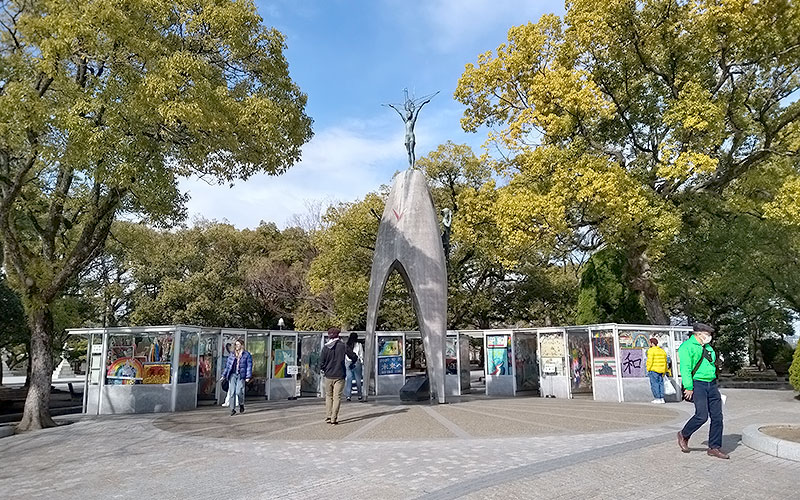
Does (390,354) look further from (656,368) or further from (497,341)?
(656,368)

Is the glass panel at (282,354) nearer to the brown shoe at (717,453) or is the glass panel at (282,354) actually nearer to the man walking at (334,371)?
the man walking at (334,371)

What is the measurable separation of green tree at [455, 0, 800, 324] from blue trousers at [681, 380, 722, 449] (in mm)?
8772

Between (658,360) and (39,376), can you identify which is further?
(658,360)

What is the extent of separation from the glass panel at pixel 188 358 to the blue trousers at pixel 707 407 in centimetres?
1104

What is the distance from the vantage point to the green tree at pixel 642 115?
15.0 m

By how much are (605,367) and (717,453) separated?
8.61 m

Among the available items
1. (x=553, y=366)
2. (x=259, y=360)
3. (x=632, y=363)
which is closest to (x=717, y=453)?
(x=632, y=363)

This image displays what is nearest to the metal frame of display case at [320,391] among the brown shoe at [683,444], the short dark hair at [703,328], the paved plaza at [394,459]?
the paved plaza at [394,459]

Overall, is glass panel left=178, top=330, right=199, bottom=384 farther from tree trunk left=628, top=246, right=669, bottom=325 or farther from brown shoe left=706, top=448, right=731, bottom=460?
tree trunk left=628, top=246, right=669, bottom=325

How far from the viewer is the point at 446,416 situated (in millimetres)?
11039

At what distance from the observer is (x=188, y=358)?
13438 millimetres

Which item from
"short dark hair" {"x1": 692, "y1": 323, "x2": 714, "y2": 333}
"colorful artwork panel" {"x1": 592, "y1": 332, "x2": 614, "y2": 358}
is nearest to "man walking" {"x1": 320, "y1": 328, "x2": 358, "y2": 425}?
"short dark hair" {"x1": 692, "y1": 323, "x2": 714, "y2": 333}

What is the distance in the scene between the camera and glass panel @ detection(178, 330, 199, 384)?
13.2 metres

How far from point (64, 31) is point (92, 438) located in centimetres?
703
